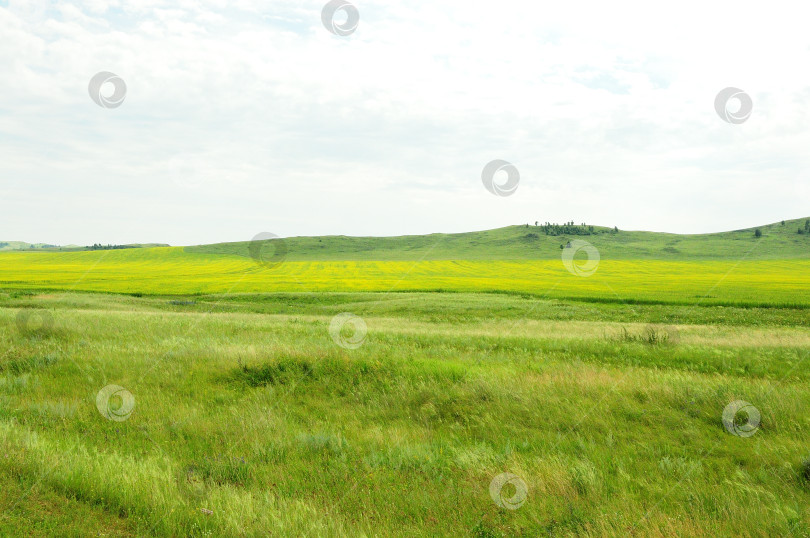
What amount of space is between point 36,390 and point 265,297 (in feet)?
126

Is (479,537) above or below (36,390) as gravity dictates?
below

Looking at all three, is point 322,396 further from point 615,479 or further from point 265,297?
point 265,297

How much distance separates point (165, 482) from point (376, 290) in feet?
163

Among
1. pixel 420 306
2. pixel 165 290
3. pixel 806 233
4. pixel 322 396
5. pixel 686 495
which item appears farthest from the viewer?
pixel 806 233

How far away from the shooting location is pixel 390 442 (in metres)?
6.80

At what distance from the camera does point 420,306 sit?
122ft

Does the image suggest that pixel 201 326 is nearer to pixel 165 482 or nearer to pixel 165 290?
pixel 165 482

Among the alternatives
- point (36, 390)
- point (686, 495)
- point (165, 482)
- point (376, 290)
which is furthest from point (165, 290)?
point (686, 495)

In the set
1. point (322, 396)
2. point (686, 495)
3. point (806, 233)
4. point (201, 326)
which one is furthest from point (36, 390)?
point (806, 233)

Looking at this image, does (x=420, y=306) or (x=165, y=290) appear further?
(x=165, y=290)

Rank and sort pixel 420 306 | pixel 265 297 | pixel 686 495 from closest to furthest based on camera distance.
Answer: pixel 686 495 → pixel 420 306 → pixel 265 297

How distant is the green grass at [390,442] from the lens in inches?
185

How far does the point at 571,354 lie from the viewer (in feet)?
45.9

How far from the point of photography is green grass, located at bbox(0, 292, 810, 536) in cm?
470
